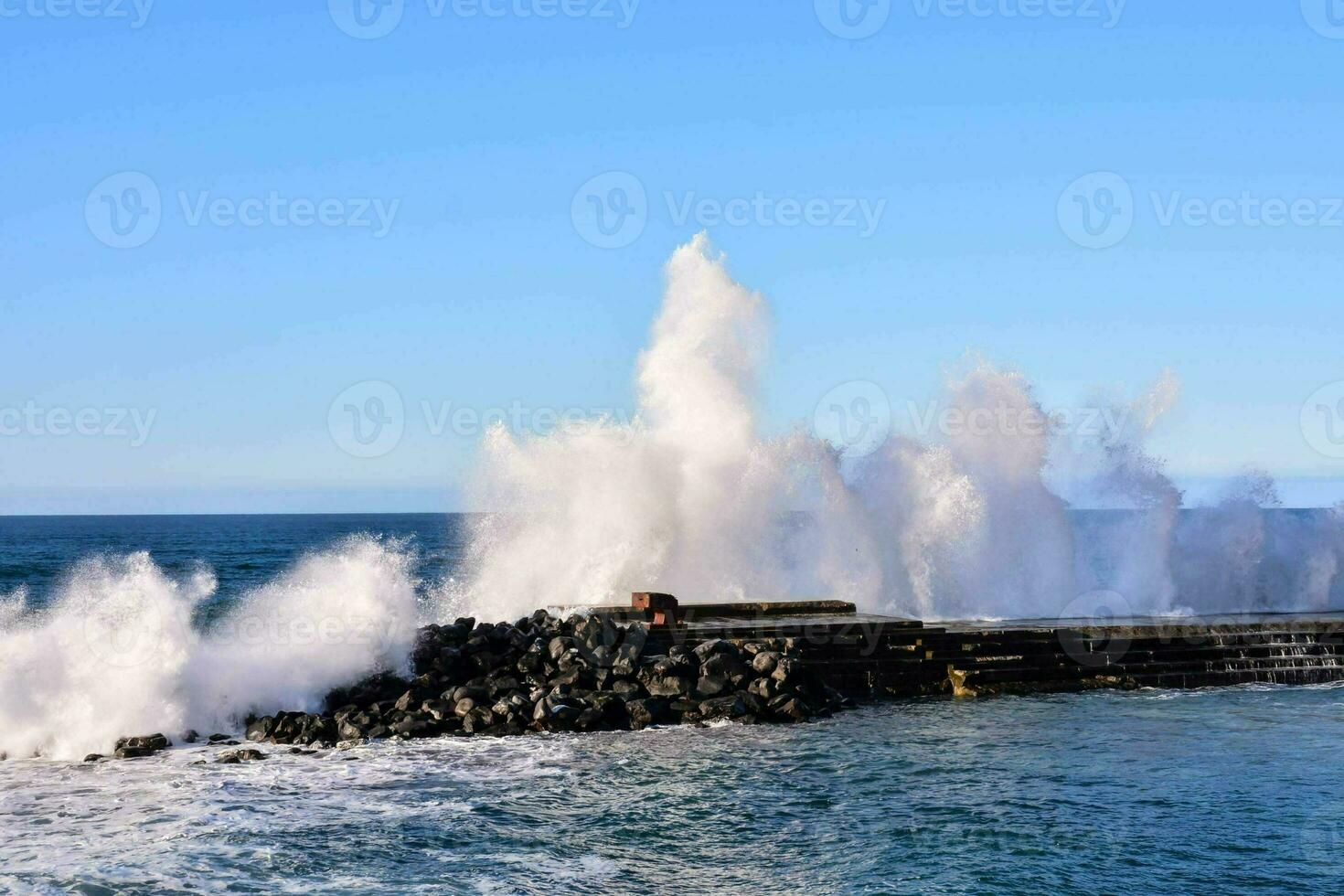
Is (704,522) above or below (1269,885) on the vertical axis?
above

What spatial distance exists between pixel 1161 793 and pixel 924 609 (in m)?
14.0

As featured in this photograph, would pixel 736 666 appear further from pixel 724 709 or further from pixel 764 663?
pixel 724 709

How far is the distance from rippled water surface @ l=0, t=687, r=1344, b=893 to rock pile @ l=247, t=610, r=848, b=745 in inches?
25.6

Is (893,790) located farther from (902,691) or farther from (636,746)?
(902,691)

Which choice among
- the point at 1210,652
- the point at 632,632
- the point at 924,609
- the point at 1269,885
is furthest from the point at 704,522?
the point at 1269,885

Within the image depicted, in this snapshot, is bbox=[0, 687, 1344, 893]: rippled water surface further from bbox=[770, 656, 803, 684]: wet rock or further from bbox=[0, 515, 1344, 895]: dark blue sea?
bbox=[770, 656, 803, 684]: wet rock

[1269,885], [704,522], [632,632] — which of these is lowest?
[1269,885]

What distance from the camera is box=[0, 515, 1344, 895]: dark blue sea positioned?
10.6m

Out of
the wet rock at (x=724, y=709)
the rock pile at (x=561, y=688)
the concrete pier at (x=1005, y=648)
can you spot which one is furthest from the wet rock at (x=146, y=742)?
the concrete pier at (x=1005, y=648)

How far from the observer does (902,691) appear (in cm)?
2014

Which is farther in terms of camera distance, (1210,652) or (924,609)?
(924,609)

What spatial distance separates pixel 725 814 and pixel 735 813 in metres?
0.11

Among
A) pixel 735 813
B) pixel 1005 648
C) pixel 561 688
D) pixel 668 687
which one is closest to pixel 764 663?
pixel 668 687

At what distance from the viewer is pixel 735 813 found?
495 inches
